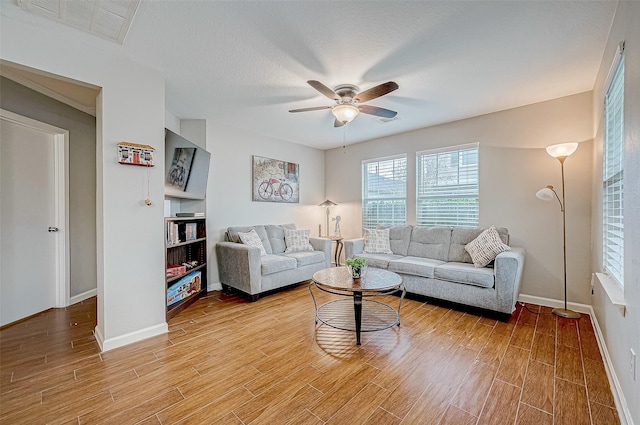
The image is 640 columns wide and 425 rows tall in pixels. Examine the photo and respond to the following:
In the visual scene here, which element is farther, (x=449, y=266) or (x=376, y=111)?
(x=449, y=266)

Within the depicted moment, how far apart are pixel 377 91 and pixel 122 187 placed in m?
2.42

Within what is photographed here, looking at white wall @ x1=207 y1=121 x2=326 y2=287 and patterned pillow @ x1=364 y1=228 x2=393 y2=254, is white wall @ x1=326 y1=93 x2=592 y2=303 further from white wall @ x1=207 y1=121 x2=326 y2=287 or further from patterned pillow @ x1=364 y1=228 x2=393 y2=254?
white wall @ x1=207 y1=121 x2=326 y2=287

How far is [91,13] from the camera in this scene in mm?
1877

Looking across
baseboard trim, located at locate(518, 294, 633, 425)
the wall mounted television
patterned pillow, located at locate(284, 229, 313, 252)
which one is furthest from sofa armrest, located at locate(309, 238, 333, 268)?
baseboard trim, located at locate(518, 294, 633, 425)

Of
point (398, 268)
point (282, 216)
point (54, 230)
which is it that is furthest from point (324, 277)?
point (54, 230)

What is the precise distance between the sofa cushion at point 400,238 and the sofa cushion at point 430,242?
6 centimetres

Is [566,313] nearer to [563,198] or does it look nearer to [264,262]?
[563,198]

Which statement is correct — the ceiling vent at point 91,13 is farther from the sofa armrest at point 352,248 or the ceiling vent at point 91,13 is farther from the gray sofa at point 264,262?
the sofa armrest at point 352,248

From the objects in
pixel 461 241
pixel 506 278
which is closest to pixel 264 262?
pixel 461 241

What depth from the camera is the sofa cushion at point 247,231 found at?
409 cm

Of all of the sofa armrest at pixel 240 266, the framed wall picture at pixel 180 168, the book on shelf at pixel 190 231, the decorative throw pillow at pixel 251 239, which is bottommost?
the sofa armrest at pixel 240 266

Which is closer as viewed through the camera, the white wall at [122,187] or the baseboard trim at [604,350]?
the baseboard trim at [604,350]

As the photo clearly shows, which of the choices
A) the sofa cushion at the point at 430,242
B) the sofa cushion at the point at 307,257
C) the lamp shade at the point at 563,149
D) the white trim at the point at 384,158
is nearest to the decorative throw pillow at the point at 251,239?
the sofa cushion at the point at 307,257

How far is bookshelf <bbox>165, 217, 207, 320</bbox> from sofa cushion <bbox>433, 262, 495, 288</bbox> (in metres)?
3.07
